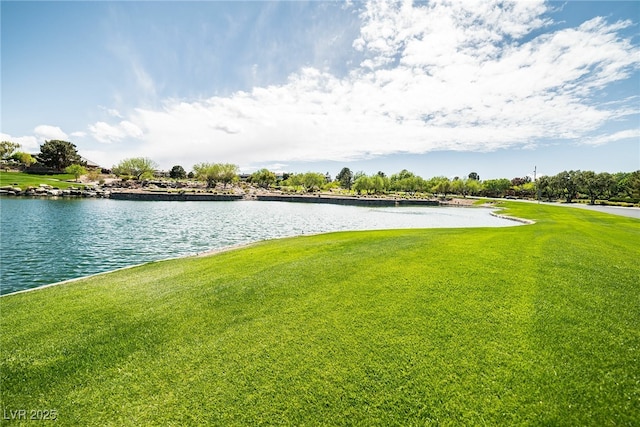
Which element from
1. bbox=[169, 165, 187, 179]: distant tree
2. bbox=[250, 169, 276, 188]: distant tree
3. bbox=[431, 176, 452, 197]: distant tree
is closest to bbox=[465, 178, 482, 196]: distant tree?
bbox=[431, 176, 452, 197]: distant tree

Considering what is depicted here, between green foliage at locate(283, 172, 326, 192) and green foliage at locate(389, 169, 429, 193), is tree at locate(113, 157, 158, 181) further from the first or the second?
green foliage at locate(389, 169, 429, 193)

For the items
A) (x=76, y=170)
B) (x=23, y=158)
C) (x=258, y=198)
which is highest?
(x=23, y=158)

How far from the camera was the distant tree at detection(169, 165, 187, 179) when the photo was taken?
17112cm

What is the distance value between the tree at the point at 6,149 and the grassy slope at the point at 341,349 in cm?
14734

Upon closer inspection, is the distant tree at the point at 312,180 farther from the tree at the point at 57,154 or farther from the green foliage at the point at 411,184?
the tree at the point at 57,154

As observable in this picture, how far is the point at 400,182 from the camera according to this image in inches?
5719

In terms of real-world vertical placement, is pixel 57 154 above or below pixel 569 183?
above

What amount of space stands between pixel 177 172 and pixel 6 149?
7062cm

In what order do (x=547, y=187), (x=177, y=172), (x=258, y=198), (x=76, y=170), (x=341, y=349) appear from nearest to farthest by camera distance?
1. (x=341, y=349)
2. (x=258, y=198)
3. (x=76, y=170)
4. (x=547, y=187)
5. (x=177, y=172)

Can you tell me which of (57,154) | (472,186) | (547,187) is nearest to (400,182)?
(472,186)

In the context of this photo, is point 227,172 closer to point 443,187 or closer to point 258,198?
point 258,198

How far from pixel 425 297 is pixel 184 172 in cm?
18897

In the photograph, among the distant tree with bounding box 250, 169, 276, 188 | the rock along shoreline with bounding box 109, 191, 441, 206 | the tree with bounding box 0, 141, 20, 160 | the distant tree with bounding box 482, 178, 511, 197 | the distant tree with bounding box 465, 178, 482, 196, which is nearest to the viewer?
the rock along shoreline with bounding box 109, 191, 441, 206

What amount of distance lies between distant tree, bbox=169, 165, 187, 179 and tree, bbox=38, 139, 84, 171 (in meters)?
55.5
